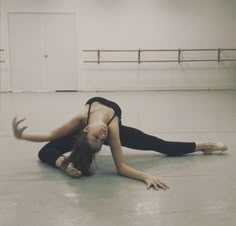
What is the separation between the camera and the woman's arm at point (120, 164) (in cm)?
262

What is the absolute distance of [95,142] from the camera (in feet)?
8.13

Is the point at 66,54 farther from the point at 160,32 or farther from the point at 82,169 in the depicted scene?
the point at 82,169

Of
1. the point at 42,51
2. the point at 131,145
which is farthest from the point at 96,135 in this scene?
the point at 42,51

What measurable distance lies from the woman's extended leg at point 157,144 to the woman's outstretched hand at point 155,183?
62 cm

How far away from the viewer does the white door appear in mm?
10156

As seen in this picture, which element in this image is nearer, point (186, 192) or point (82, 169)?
point (186, 192)

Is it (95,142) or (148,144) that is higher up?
(95,142)

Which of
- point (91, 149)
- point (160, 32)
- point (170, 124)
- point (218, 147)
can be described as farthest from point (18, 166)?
point (160, 32)

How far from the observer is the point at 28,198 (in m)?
2.41

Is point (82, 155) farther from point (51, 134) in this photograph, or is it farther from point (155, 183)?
point (155, 183)

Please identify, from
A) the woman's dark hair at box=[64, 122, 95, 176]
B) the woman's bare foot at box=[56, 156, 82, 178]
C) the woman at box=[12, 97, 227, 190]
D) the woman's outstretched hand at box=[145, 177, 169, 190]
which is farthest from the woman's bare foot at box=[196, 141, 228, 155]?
the woman's bare foot at box=[56, 156, 82, 178]

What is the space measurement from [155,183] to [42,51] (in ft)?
27.5

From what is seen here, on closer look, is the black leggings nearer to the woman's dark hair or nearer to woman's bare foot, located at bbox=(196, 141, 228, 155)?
woman's bare foot, located at bbox=(196, 141, 228, 155)

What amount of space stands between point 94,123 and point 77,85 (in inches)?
312
